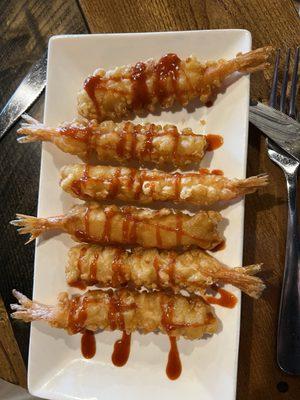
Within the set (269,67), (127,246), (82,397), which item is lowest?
(82,397)

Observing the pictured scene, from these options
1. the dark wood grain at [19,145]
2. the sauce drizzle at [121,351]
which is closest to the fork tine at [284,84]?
the dark wood grain at [19,145]

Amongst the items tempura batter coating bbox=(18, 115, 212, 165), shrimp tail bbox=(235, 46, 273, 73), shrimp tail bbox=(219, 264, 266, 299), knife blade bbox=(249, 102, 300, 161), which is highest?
shrimp tail bbox=(235, 46, 273, 73)

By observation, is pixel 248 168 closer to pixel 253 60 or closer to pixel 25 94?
pixel 253 60

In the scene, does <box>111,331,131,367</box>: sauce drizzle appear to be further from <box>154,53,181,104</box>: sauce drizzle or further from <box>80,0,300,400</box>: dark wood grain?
<box>154,53,181,104</box>: sauce drizzle

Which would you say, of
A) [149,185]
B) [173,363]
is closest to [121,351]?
[173,363]

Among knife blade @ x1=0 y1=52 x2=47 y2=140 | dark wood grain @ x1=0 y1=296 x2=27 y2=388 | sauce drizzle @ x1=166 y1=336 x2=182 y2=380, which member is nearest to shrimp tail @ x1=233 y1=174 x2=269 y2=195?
sauce drizzle @ x1=166 y1=336 x2=182 y2=380

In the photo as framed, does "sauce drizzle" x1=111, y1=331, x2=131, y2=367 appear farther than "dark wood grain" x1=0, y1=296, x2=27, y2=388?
No

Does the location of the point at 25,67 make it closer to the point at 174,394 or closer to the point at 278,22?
the point at 278,22

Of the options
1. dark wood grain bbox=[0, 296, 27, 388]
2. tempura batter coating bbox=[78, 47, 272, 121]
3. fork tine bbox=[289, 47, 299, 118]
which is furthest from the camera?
dark wood grain bbox=[0, 296, 27, 388]

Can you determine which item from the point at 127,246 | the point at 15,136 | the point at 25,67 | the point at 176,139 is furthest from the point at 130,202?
the point at 25,67
